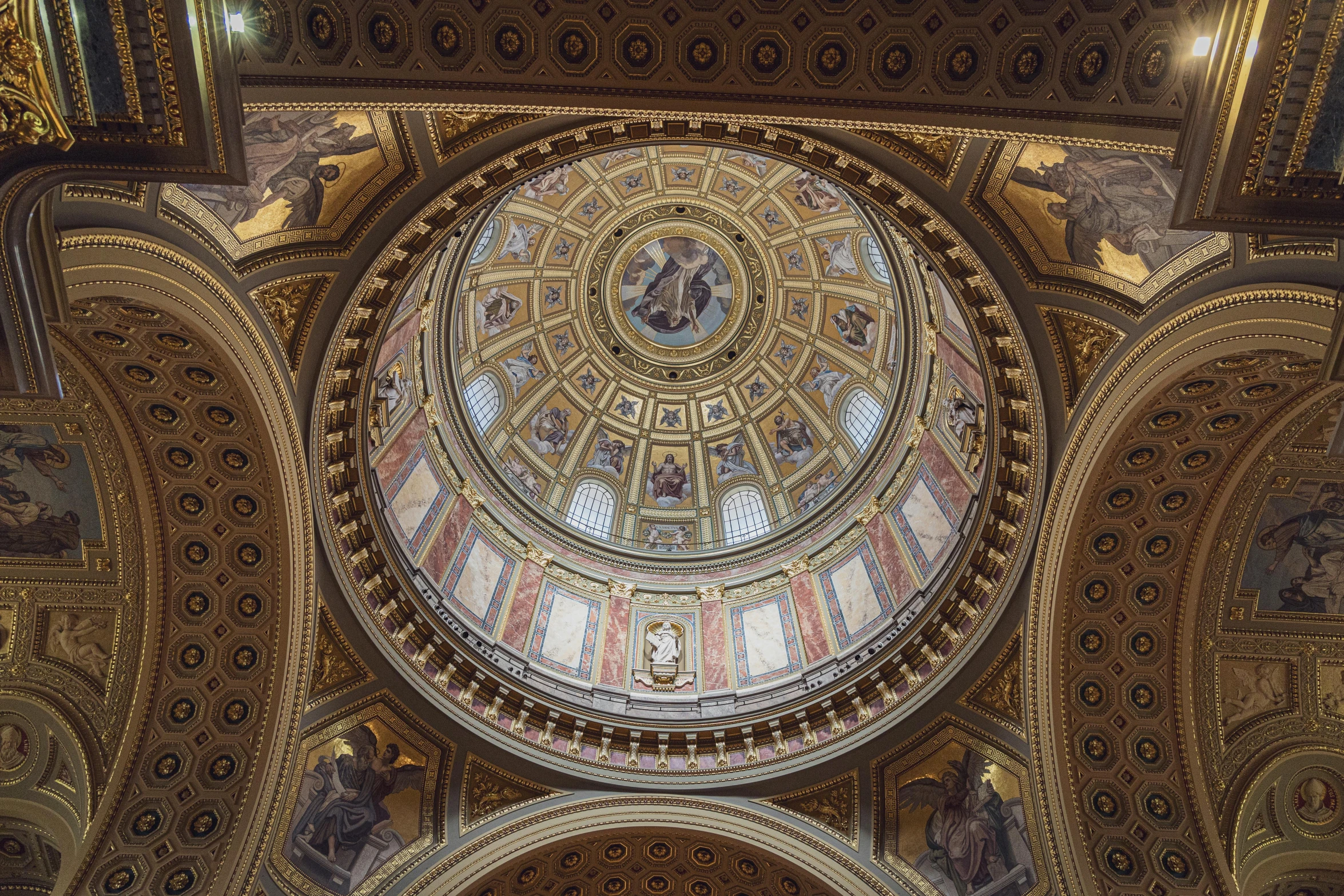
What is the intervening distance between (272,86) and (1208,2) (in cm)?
975

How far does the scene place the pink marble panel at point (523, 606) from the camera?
22.0 meters

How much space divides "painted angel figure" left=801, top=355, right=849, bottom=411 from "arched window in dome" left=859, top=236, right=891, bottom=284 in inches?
138

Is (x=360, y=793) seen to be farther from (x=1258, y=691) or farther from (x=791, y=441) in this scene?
(x=1258, y=691)

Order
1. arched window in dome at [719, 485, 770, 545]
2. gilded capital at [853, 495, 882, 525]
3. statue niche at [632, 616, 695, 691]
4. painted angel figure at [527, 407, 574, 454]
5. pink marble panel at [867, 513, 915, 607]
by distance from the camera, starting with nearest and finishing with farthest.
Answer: pink marble panel at [867, 513, 915, 607] < statue niche at [632, 616, 695, 691] < gilded capital at [853, 495, 882, 525] < arched window in dome at [719, 485, 770, 545] < painted angel figure at [527, 407, 574, 454]

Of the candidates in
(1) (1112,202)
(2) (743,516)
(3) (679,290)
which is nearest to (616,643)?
(2) (743,516)

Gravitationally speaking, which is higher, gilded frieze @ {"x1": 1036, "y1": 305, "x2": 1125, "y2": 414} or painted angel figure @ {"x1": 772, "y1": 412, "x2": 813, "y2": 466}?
painted angel figure @ {"x1": 772, "y1": 412, "x2": 813, "y2": 466}

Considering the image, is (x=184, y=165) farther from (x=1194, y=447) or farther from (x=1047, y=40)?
(x=1194, y=447)

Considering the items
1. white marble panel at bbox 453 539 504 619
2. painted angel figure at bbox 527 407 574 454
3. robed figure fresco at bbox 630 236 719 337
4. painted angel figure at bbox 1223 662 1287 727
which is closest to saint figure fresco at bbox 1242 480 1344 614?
painted angel figure at bbox 1223 662 1287 727

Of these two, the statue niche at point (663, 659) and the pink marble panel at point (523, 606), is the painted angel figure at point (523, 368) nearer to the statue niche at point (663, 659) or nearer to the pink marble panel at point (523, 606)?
the pink marble panel at point (523, 606)

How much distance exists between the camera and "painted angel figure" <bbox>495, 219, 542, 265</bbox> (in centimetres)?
2750

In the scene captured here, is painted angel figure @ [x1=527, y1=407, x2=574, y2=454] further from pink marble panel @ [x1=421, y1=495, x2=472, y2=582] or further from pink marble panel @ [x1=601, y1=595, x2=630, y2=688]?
pink marble panel @ [x1=601, y1=595, x2=630, y2=688]

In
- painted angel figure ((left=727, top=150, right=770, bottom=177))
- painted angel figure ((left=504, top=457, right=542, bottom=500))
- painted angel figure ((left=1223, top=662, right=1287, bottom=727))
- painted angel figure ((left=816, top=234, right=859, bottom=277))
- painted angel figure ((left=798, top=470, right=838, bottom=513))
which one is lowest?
painted angel figure ((left=1223, top=662, right=1287, bottom=727))

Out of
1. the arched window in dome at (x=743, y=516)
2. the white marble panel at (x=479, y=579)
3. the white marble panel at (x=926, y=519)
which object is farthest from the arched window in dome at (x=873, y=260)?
the white marble panel at (x=479, y=579)

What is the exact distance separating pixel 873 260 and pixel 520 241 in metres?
11.5
